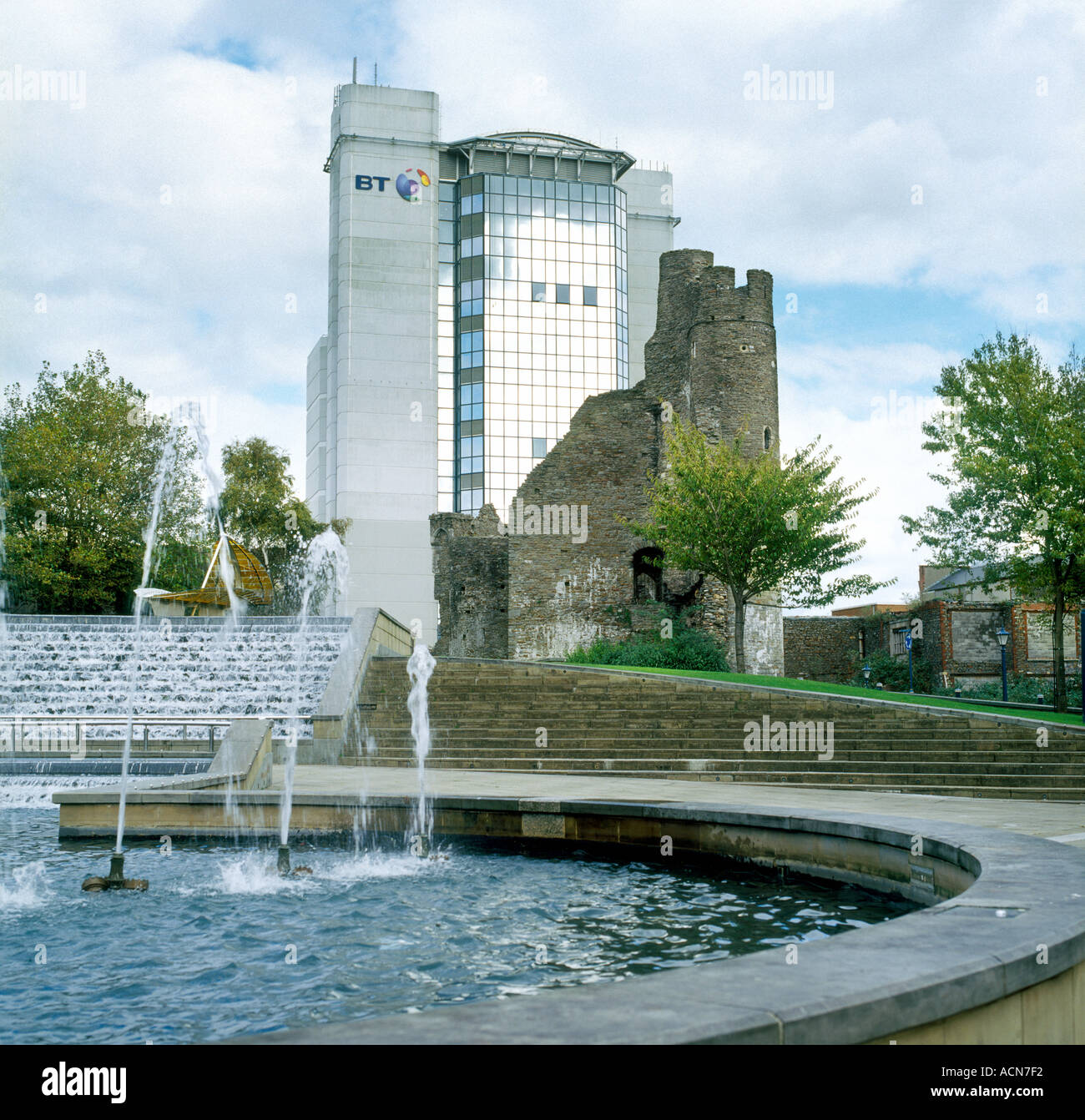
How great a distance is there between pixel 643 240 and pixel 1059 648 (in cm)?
5845

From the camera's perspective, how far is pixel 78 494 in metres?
34.8

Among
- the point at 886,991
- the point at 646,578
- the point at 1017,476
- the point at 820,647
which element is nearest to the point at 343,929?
the point at 886,991

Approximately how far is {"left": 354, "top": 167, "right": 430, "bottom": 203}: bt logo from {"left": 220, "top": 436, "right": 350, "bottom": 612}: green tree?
27.6 m

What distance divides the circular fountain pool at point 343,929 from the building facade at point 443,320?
2012 inches

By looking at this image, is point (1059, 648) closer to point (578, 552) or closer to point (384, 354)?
point (578, 552)

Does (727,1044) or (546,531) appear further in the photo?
(546,531)

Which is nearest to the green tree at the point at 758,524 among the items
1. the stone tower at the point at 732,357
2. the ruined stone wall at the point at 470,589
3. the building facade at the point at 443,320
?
the stone tower at the point at 732,357

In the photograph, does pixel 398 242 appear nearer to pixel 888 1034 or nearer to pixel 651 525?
pixel 651 525

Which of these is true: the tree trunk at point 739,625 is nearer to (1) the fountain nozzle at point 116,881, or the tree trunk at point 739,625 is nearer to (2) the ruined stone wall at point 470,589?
(2) the ruined stone wall at point 470,589

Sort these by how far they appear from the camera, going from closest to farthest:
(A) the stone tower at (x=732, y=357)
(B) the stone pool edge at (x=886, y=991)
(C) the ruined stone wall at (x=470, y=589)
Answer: (B) the stone pool edge at (x=886, y=991), (A) the stone tower at (x=732, y=357), (C) the ruined stone wall at (x=470, y=589)

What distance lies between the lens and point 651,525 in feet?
93.7

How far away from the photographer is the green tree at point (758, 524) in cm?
2591

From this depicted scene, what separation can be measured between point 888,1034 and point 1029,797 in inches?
407
